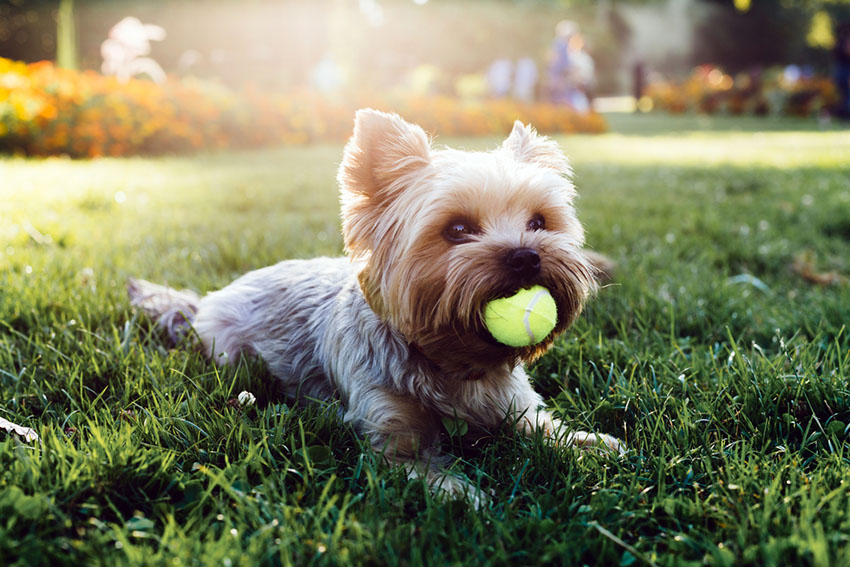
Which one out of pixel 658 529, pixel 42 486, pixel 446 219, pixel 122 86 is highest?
pixel 122 86

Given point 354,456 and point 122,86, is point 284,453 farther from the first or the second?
point 122,86

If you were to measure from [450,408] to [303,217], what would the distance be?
14.8 feet

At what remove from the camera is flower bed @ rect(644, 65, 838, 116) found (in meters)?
25.0

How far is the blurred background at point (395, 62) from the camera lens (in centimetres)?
1291

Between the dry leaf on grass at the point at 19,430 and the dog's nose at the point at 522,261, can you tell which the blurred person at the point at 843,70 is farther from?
the dry leaf on grass at the point at 19,430

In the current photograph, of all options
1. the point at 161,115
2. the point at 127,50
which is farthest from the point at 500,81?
the point at 161,115

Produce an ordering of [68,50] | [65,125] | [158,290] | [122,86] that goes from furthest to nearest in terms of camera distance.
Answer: [68,50], [122,86], [65,125], [158,290]

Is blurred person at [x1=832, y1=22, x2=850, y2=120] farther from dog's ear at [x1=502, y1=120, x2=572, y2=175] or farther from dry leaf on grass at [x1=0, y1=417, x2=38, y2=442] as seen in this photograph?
dry leaf on grass at [x1=0, y1=417, x2=38, y2=442]

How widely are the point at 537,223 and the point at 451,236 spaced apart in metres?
0.43

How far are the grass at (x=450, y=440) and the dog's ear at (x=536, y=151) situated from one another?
993mm

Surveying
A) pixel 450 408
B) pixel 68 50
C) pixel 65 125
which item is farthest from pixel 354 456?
pixel 68 50

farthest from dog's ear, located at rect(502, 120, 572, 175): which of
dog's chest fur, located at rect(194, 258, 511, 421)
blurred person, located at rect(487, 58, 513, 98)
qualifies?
blurred person, located at rect(487, 58, 513, 98)

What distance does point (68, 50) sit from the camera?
20.9 metres

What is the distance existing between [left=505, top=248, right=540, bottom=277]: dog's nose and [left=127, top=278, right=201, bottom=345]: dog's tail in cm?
202
